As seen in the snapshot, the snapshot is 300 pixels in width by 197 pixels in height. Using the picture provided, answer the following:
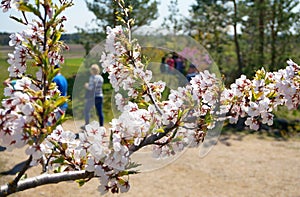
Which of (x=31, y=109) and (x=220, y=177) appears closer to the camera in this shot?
(x=31, y=109)

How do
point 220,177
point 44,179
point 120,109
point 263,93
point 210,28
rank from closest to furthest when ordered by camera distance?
point 44,179, point 263,93, point 120,109, point 220,177, point 210,28

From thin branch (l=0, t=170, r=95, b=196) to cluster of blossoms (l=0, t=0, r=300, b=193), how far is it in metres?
0.05

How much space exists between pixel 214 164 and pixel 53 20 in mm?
4287

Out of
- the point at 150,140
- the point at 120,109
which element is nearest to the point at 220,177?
the point at 120,109

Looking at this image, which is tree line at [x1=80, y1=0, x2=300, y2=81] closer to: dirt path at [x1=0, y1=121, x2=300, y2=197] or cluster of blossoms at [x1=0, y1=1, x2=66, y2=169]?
dirt path at [x1=0, y1=121, x2=300, y2=197]

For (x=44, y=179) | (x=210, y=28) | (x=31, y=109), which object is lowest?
(x=44, y=179)

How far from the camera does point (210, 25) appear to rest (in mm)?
9070

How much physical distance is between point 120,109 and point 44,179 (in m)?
0.45

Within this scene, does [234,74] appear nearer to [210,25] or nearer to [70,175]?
[210,25]

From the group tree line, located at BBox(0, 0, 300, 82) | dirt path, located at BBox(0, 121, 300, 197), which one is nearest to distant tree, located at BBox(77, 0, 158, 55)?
tree line, located at BBox(0, 0, 300, 82)

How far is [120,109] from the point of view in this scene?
1401 mm

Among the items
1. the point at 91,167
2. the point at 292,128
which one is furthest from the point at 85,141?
the point at 292,128

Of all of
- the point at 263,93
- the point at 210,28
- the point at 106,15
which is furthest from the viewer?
the point at 210,28

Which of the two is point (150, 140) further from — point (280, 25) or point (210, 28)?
point (210, 28)
